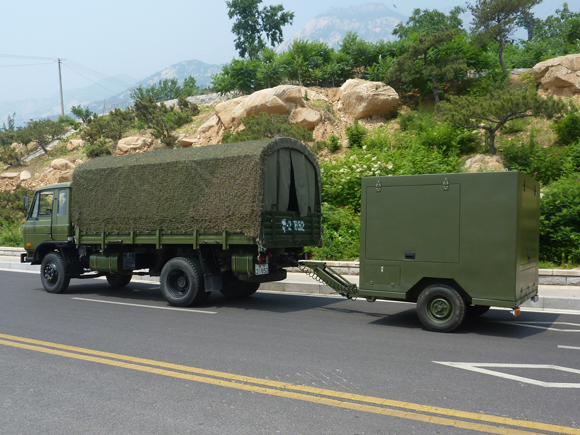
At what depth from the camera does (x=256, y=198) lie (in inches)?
357

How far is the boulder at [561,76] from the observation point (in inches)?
974

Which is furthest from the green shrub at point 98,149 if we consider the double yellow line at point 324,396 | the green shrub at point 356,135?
the double yellow line at point 324,396

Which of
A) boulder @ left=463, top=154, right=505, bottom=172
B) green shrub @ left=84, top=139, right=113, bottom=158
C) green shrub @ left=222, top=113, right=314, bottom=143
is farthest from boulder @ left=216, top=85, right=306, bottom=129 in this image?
boulder @ left=463, top=154, right=505, bottom=172

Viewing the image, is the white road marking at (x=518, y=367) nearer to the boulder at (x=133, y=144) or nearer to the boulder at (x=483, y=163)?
the boulder at (x=483, y=163)

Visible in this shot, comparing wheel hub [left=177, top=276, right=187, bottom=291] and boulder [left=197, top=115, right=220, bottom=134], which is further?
boulder [left=197, top=115, right=220, bottom=134]

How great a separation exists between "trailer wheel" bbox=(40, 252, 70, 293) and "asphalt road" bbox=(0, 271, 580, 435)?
113 inches

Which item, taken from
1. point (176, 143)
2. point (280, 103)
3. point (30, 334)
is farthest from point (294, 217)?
point (176, 143)

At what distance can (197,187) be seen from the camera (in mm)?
9828

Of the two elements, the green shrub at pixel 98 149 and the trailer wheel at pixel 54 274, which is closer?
the trailer wheel at pixel 54 274

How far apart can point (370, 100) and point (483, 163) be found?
9.85 m

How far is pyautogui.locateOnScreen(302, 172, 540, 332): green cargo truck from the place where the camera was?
712cm

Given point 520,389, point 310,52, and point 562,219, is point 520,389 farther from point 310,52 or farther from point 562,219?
point 310,52

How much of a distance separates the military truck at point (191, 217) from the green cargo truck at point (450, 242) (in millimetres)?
2119

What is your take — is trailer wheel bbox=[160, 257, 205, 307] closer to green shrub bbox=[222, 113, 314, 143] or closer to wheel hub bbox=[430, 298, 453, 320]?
wheel hub bbox=[430, 298, 453, 320]
